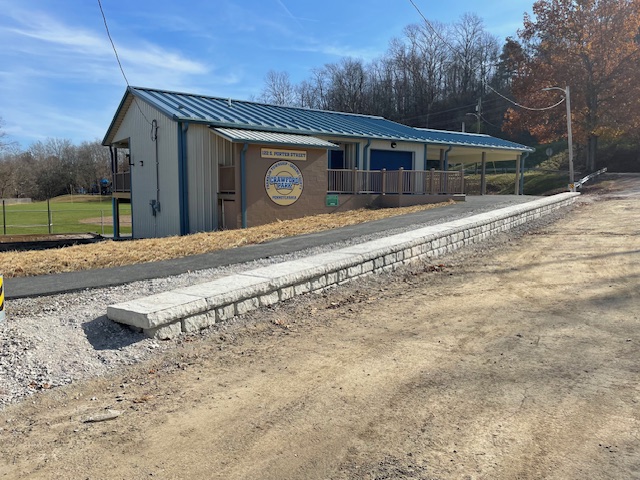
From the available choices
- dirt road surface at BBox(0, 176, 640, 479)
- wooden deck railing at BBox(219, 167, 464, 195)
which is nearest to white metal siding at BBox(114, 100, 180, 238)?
wooden deck railing at BBox(219, 167, 464, 195)

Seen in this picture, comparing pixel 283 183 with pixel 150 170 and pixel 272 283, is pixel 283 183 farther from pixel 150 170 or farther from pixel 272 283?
pixel 272 283

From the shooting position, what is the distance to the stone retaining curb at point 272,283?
511cm

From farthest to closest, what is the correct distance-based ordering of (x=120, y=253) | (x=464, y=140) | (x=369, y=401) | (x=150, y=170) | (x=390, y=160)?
(x=464, y=140), (x=390, y=160), (x=150, y=170), (x=120, y=253), (x=369, y=401)

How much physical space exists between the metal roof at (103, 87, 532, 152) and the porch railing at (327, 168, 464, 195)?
6.47 ft

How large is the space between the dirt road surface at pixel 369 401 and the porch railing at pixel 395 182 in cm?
1292

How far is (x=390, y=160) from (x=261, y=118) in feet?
24.1

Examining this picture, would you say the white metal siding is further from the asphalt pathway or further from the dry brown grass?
the asphalt pathway

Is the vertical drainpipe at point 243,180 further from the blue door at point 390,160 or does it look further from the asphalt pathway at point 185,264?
the blue door at point 390,160

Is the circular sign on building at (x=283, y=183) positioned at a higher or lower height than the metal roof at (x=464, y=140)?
lower

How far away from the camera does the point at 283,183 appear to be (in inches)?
646

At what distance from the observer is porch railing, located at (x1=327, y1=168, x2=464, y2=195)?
62.7ft

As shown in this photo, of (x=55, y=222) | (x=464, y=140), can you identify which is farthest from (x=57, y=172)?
(x=464, y=140)

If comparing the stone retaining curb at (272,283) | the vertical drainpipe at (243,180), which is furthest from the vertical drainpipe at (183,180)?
the stone retaining curb at (272,283)

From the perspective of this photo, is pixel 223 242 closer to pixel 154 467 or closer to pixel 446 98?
pixel 154 467
